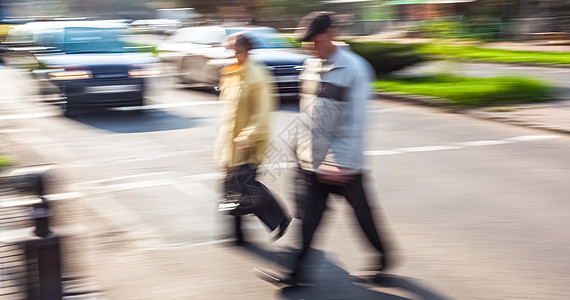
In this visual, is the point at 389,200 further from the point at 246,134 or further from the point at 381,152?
the point at 381,152

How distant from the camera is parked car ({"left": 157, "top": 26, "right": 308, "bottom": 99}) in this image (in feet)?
43.6

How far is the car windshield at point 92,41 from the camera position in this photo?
1267 centimetres

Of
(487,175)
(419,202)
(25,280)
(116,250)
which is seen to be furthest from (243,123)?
(487,175)

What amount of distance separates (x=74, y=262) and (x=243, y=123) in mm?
1555

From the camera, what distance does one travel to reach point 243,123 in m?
4.95

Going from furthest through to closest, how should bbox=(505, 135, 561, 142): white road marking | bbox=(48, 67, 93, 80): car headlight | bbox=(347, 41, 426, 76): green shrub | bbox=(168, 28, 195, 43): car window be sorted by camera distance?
bbox=(347, 41, 426, 76): green shrub → bbox=(168, 28, 195, 43): car window → bbox=(48, 67, 93, 80): car headlight → bbox=(505, 135, 561, 142): white road marking

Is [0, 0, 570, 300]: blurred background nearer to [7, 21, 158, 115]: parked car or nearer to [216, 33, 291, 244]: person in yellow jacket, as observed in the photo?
[7, 21, 158, 115]: parked car

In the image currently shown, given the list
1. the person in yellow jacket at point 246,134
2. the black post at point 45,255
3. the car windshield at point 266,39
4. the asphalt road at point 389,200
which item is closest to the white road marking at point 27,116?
the asphalt road at point 389,200

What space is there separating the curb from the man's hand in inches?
280

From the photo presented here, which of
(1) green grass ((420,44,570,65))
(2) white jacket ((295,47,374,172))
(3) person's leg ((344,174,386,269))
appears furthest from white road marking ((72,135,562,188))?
(1) green grass ((420,44,570,65))

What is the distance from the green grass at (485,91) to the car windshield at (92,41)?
5789mm

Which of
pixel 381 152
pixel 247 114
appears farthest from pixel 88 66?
pixel 247 114

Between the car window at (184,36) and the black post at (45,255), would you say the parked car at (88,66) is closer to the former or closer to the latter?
the car window at (184,36)

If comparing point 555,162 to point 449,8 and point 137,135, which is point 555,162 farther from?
point 449,8
